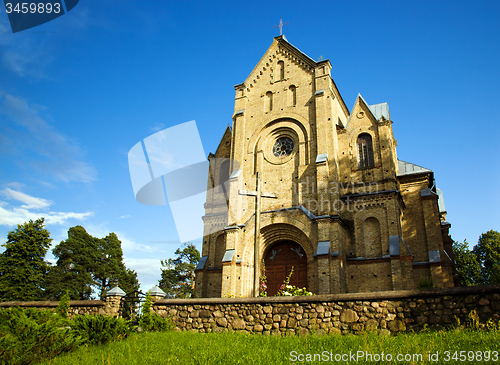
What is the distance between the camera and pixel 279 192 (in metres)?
21.3

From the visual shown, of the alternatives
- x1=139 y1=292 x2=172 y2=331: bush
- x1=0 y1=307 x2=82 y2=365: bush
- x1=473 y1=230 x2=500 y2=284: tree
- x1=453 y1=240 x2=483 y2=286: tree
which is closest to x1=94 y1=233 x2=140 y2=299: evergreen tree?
x1=139 y1=292 x2=172 y2=331: bush

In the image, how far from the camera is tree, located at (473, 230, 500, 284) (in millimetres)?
35844

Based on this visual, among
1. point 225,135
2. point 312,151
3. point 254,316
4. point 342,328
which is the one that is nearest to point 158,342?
point 254,316

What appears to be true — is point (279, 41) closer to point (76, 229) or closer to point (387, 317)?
point (387, 317)

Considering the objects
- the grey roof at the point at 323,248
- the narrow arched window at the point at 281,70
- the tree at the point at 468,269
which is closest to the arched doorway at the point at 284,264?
the grey roof at the point at 323,248

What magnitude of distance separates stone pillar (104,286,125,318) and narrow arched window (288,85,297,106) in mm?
15745

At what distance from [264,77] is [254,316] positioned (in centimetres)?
1900

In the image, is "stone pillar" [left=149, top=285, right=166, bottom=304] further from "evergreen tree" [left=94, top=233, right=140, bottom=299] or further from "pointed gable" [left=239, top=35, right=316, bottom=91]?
"evergreen tree" [left=94, top=233, right=140, bottom=299]

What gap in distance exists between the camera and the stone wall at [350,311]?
25.2ft

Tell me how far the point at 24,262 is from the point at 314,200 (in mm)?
24372

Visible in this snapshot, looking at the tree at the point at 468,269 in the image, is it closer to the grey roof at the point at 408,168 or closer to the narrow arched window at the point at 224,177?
the grey roof at the point at 408,168

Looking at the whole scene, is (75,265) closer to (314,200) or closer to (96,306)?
(96,306)

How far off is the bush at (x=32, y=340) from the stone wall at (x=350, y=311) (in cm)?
376

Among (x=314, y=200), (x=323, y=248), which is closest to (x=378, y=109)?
(x=314, y=200)
